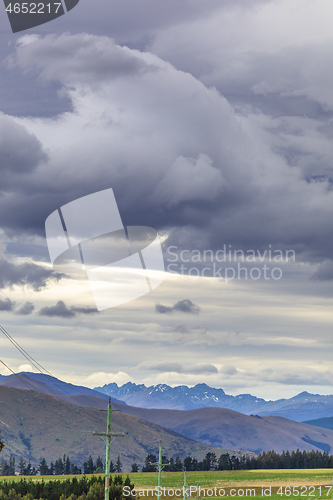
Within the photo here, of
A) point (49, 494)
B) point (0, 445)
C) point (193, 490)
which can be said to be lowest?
point (193, 490)

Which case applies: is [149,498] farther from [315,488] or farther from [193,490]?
[315,488]

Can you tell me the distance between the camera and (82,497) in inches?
4112

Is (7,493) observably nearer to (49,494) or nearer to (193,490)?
(49,494)

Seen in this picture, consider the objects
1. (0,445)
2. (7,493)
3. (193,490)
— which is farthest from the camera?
(193,490)

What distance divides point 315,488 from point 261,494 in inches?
608

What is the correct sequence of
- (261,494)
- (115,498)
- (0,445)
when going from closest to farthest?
(0,445), (115,498), (261,494)

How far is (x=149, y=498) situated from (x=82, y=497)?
70336mm

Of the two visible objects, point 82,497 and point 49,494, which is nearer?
point 82,497

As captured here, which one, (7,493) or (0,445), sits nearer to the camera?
(0,445)

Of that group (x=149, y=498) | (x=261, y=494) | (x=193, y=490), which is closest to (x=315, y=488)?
(x=261, y=494)

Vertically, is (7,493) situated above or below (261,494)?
above

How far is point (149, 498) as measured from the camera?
170125mm

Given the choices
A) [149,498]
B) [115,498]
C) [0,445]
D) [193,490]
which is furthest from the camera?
[193,490]

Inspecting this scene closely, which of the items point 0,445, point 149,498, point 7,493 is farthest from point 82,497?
point 149,498
